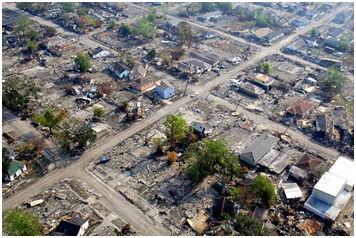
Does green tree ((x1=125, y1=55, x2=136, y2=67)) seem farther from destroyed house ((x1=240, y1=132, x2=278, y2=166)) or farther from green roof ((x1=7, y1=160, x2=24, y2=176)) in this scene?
green roof ((x1=7, y1=160, x2=24, y2=176))

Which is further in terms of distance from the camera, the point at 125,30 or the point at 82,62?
the point at 125,30

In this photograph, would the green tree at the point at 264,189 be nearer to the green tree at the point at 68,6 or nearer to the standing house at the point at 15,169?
the standing house at the point at 15,169

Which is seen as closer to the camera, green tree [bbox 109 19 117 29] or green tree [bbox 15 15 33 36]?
green tree [bbox 15 15 33 36]

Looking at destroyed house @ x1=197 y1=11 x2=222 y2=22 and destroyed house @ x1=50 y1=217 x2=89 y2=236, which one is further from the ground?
destroyed house @ x1=197 y1=11 x2=222 y2=22

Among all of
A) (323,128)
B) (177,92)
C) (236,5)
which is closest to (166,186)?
(177,92)

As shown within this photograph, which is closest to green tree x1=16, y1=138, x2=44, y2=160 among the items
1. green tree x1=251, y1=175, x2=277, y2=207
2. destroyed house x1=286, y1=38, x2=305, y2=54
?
green tree x1=251, y1=175, x2=277, y2=207

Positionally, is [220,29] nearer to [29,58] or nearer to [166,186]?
[29,58]

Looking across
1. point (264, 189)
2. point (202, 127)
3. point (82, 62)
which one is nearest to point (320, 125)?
point (202, 127)

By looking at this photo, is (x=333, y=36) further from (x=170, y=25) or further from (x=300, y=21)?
(x=170, y=25)
